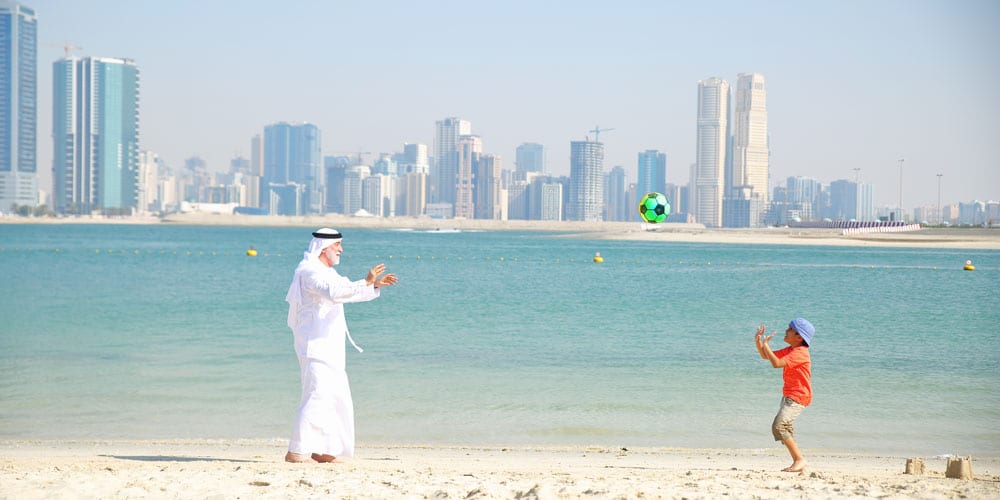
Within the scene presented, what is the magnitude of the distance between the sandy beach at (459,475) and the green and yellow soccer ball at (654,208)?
3.31m

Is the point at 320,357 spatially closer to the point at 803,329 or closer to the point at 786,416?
the point at 786,416

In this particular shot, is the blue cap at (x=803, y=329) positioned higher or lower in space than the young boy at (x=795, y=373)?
higher

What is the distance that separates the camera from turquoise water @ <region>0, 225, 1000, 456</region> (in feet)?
40.4

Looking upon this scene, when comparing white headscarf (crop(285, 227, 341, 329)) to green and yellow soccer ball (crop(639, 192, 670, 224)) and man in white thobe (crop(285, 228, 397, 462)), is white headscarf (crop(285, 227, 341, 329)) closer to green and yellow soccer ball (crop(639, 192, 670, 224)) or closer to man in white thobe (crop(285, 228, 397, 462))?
man in white thobe (crop(285, 228, 397, 462))

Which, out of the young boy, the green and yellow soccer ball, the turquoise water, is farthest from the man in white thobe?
the green and yellow soccer ball

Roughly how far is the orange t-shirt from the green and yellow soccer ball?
443 cm

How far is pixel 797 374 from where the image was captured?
834cm

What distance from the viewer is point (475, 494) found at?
24.3ft

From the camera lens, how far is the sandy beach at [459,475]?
7.43 metres

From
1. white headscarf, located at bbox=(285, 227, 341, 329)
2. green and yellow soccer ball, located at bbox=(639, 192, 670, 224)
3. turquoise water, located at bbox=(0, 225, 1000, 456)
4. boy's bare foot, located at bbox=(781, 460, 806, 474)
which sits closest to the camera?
white headscarf, located at bbox=(285, 227, 341, 329)

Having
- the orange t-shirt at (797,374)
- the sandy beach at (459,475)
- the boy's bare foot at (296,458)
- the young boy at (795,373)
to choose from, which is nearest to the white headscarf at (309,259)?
the boy's bare foot at (296,458)

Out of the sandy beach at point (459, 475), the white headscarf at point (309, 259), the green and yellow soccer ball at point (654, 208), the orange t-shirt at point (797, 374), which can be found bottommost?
the sandy beach at point (459, 475)

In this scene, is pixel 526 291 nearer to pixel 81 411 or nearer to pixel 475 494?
pixel 81 411

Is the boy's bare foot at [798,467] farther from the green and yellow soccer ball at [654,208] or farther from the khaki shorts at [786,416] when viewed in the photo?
the green and yellow soccer ball at [654,208]
